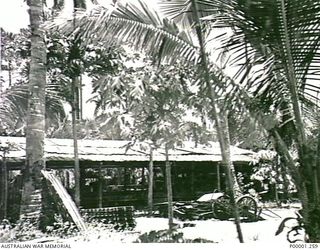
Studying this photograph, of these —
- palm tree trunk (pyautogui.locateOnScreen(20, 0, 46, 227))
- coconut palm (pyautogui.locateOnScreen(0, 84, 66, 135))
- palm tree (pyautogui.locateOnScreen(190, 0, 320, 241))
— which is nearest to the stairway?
Result: palm tree trunk (pyautogui.locateOnScreen(20, 0, 46, 227))

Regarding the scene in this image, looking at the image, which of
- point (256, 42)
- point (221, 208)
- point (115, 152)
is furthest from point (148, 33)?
point (115, 152)

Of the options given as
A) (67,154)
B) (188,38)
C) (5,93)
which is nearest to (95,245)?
(5,93)

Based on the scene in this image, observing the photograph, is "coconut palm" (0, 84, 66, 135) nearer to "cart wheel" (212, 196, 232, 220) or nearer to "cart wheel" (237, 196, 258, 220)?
"cart wheel" (212, 196, 232, 220)

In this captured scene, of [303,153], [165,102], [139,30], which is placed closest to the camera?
[303,153]

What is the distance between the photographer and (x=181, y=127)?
4234mm

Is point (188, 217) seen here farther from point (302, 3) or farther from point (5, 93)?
point (302, 3)

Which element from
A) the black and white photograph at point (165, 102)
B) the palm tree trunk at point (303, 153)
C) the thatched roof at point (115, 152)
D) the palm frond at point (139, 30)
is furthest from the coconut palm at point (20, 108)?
the palm tree trunk at point (303, 153)

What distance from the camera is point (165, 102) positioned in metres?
4.21

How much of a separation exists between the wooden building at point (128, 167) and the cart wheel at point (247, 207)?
1.43 feet

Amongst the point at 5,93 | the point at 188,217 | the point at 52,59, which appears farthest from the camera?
the point at 188,217

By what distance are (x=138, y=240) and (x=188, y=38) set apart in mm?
1725

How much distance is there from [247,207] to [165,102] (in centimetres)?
148

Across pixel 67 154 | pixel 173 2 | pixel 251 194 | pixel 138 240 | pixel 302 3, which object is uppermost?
pixel 173 2

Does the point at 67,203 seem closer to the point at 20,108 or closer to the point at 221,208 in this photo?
the point at 20,108
